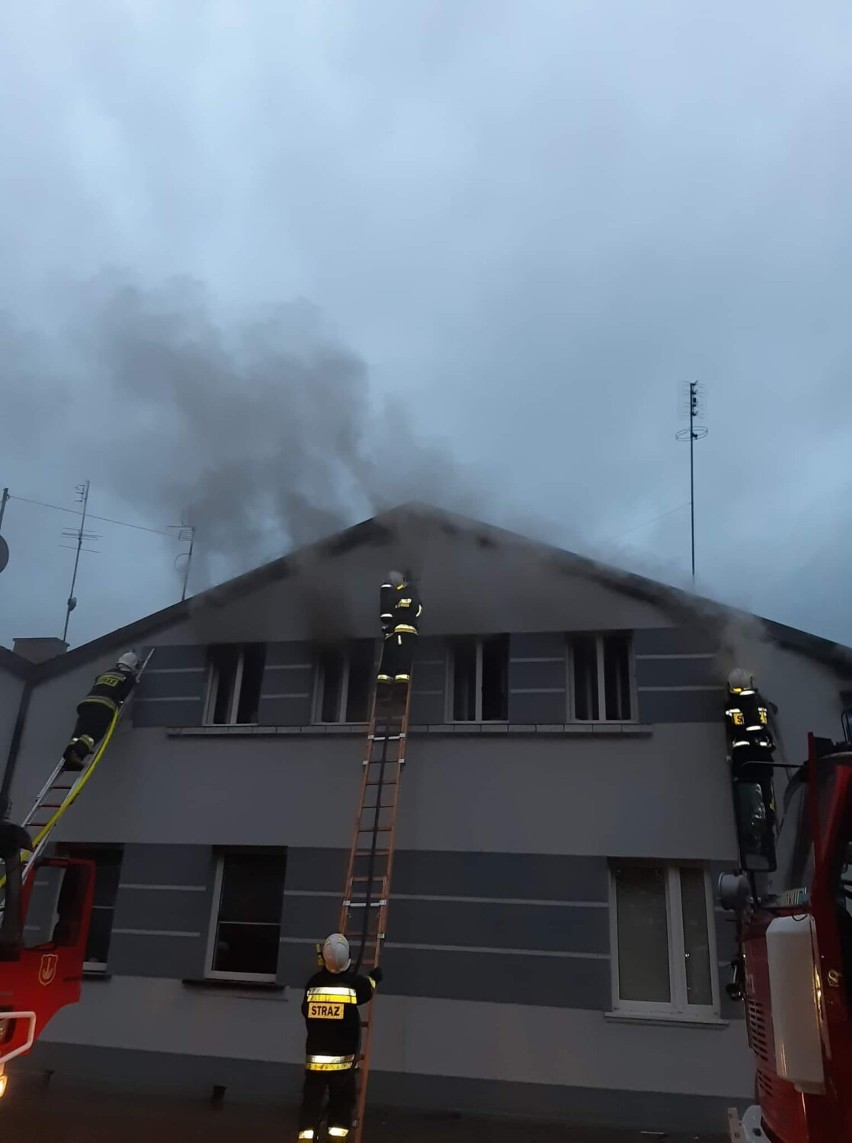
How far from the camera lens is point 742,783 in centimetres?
812

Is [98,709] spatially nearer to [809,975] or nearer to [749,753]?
[749,753]

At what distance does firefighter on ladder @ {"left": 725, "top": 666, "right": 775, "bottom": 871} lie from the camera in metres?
7.90

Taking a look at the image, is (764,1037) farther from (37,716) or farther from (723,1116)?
(37,716)

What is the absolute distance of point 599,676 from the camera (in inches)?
368

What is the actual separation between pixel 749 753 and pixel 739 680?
2.17ft

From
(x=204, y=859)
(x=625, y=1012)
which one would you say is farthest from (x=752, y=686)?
(x=204, y=859)

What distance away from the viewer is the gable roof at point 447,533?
874 centimetres

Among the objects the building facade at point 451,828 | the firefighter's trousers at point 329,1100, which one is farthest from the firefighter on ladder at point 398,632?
the firefighter's trousers at point 329,1100

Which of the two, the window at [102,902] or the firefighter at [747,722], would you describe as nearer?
the firefighter at [747,722]

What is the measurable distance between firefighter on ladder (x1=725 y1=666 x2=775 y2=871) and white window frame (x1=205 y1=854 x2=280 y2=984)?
Answer: 4.75 metres

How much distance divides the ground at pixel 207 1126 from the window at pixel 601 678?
3612mm

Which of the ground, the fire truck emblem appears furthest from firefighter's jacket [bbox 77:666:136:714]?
the fire truck emblem

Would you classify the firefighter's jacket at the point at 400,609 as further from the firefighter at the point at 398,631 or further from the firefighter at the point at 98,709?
the firefighter at the point at 98,709

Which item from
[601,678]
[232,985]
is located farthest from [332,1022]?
[601,678]
